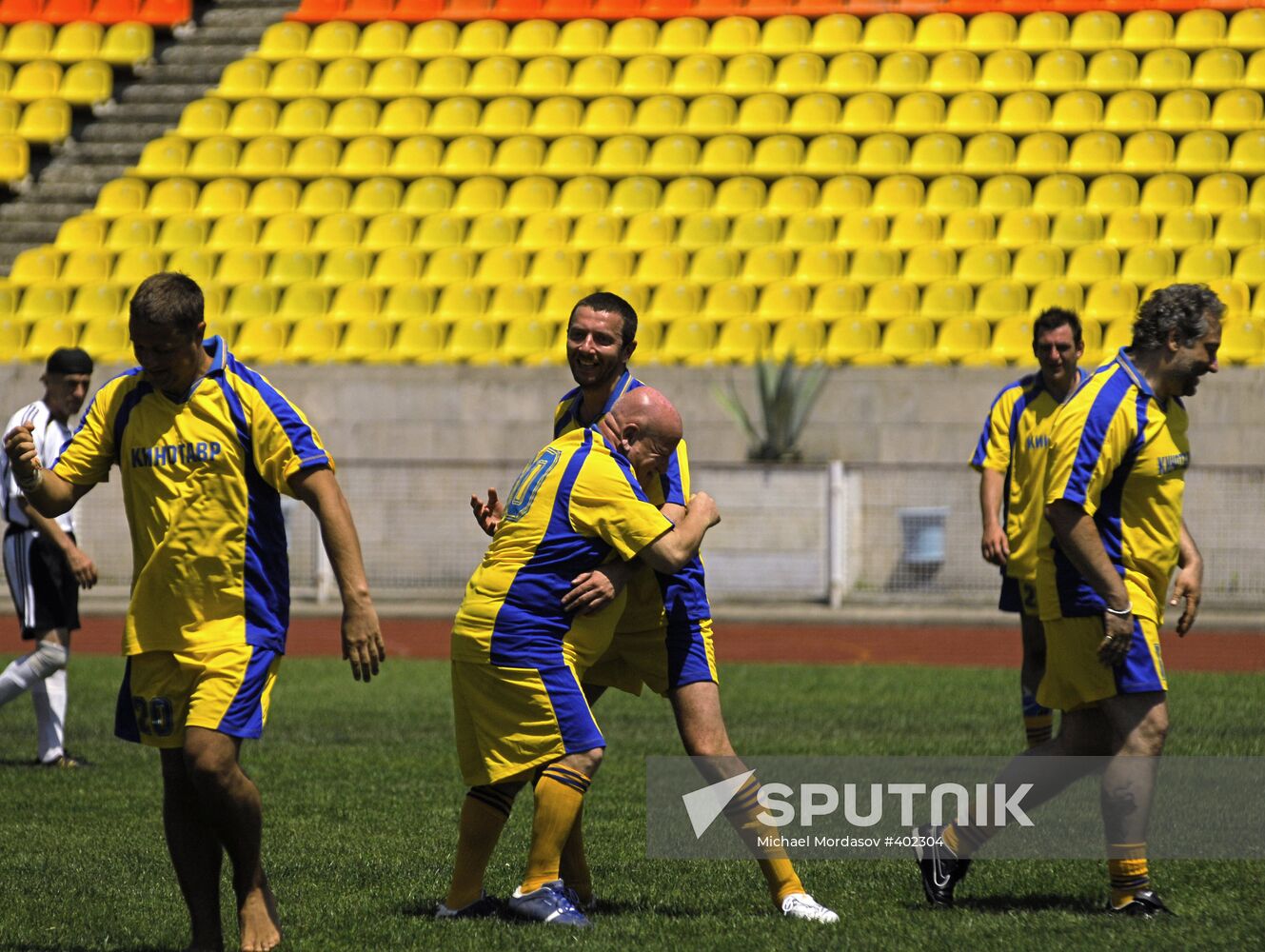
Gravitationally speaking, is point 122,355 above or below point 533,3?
below

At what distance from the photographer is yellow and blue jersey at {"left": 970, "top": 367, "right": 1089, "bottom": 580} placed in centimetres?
798

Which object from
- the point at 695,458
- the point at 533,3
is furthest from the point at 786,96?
the point at 695,458

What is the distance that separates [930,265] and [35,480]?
1442cm

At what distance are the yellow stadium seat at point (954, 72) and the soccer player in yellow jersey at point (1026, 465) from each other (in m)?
12.6

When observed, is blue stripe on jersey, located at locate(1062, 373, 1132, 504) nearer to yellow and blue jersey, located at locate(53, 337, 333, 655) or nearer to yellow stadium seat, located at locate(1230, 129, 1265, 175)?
yellow and blue jersey, located at locate(53, 337, 333, 655)

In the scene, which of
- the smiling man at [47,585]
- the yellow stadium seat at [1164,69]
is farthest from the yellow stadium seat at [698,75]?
the smiling man at [47,585]

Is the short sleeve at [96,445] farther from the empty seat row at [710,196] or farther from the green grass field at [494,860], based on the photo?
the empty seat row at [710,196]

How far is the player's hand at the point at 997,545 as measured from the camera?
8062 millimetres

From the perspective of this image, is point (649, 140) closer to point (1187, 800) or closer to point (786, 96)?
point (786, 96)

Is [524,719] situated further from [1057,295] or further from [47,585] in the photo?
[1057,295]

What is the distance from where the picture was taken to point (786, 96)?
2067cm

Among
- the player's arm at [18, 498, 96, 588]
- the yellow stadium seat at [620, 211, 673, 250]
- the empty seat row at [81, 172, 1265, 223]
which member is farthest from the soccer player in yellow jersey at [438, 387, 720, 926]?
the empty seat row at [81, 172, 1265, 223]

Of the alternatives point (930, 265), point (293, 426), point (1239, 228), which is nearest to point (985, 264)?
point (930, 265)

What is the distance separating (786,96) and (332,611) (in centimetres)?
846
